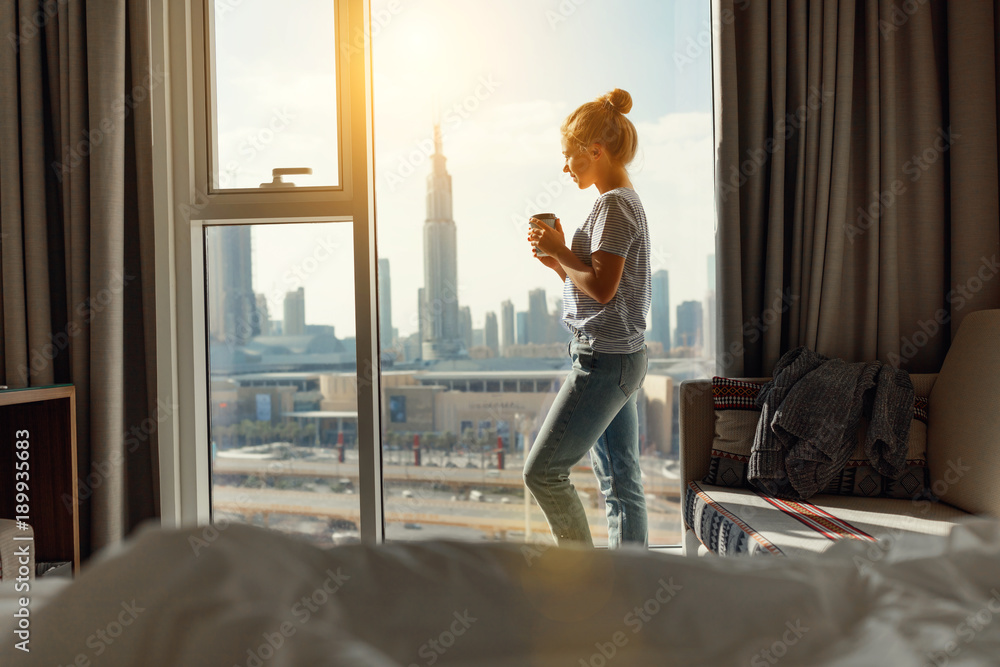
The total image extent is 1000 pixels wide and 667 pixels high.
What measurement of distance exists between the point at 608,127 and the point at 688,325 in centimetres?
82

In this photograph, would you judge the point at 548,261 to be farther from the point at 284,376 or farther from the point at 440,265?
the point at 284,376

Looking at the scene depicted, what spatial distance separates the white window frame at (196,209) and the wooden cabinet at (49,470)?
26 centimetres

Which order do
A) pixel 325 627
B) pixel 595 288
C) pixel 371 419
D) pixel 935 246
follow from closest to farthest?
pixel 325 627
pixel 595 288
pixel 935 246
pixel 371 419

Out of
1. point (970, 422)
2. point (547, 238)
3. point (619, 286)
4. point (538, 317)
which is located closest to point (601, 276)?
point (619, 286)

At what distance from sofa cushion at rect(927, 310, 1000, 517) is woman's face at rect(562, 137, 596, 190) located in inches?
42.5

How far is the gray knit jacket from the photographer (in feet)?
5.23

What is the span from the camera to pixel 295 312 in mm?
2256

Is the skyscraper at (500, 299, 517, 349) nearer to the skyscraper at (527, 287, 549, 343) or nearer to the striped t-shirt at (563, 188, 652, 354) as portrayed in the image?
the skyscraper at (527, 287, 549, 343)

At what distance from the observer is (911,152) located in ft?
6.71

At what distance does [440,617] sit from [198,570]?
0.55 feet

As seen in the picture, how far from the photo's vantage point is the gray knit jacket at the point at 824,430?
5.23 feet

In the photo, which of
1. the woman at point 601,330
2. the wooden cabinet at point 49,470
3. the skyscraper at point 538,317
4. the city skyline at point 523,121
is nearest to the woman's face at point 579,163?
the woman at point 601,330

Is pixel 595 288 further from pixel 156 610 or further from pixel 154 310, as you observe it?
pixel 154 310

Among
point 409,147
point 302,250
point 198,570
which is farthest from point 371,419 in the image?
point 198,570
